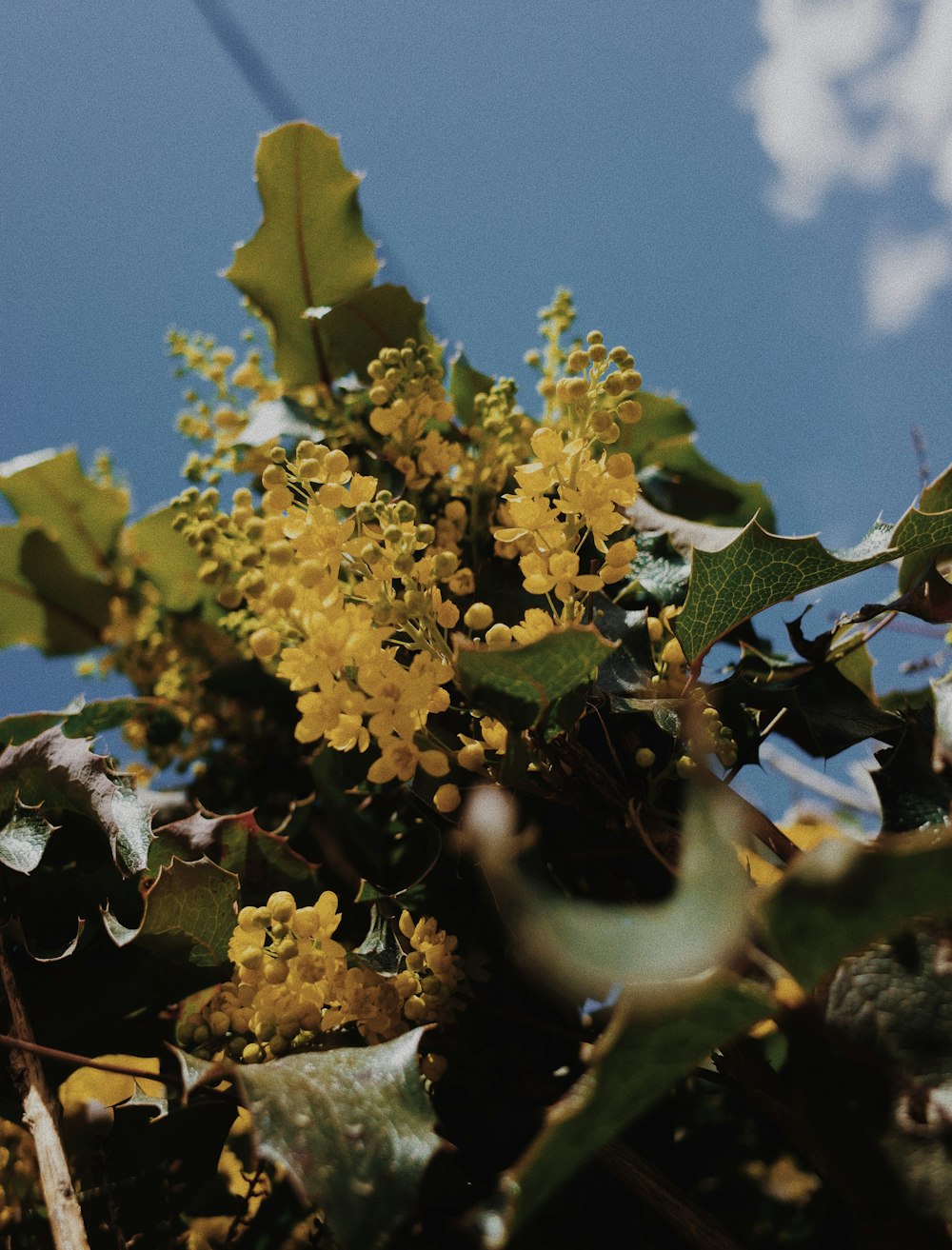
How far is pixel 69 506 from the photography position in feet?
5.16

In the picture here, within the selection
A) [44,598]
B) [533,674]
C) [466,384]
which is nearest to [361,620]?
[533,674]

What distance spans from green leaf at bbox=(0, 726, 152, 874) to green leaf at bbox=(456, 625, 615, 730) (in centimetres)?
31

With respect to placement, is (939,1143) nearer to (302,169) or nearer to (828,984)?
(828,984)

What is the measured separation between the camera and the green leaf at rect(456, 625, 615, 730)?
525 mm

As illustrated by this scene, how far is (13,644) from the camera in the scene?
4.94ft

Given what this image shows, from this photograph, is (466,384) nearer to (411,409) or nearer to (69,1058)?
(411,409)

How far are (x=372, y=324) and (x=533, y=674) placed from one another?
0.68 metres

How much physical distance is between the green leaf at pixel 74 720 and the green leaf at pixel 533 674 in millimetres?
470

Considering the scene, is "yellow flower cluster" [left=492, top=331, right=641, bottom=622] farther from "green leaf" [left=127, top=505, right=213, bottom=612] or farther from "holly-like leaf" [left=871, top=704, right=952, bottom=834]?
"green leaf" [left=127, top=505, right=213, bottom=612]

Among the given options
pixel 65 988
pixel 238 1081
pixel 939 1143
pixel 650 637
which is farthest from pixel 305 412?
pixel 939 1143

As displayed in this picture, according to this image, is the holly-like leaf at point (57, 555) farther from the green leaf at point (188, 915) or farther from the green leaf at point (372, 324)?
the green leaf at point (188, 915)

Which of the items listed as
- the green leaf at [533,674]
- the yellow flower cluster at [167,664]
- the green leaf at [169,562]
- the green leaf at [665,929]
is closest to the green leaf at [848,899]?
the green leaf at [665,929]

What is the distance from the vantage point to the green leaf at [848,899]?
0.34m

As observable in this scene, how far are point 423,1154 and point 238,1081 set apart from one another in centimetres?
10
